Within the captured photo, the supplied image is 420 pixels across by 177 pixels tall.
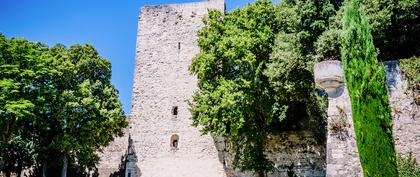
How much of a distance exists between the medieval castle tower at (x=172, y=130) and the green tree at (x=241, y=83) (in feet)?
4.52

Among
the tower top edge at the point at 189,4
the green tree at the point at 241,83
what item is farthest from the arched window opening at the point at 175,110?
the tower top edge at the point at 189,4

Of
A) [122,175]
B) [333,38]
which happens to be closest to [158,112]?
[122,175]

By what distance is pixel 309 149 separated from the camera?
701 inches

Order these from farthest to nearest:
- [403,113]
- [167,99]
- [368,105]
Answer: [167,99] < [403,113] < [368,105]

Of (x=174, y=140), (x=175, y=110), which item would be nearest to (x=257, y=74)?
(x=175, y=110)

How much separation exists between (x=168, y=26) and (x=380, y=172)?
15.8m

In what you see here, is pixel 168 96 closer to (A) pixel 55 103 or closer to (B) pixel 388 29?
(A) pixel 55 103

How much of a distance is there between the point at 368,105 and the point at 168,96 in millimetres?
13963

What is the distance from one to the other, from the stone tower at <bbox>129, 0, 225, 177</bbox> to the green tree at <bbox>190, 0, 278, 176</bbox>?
2.24m

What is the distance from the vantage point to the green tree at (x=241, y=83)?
16812mm

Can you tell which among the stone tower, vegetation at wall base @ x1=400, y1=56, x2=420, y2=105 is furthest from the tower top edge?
vegetation at wall base @ x1=400, y1=56, x2=420, y2=105

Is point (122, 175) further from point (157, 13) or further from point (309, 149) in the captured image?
A: point (309, 149)

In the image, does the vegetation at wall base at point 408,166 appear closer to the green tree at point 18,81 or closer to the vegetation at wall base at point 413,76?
the vegetation at wall base at point 413,76

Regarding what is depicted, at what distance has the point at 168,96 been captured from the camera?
21.0 m
